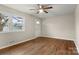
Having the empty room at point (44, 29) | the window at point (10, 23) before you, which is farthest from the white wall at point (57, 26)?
the window at point (10, 23)

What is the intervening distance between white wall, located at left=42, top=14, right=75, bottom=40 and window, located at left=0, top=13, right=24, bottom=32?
1.08 metres

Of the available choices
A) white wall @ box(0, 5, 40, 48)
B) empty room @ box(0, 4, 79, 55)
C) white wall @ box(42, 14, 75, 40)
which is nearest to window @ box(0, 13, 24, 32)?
empty room @ box(0, 4, 79, 55)

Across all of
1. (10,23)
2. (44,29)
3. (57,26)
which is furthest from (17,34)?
(57,26)

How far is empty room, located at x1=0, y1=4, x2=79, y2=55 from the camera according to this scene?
3.03 metres

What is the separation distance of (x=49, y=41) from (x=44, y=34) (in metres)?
0.29

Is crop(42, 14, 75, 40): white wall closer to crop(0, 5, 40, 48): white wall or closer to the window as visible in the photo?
crop(0, 5, 40, 48): white wall

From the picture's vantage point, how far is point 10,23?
3.98 metres

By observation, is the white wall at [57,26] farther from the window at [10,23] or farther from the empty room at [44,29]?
the window at [10,23]

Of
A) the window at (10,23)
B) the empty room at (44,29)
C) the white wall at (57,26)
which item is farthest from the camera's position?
the window at (10,23)

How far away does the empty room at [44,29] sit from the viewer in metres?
3.03

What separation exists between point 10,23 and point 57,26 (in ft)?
6.36

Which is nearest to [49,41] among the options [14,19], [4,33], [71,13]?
[71,13]
